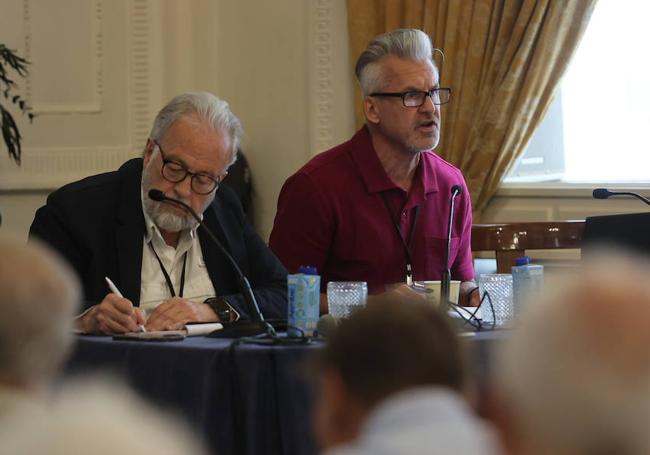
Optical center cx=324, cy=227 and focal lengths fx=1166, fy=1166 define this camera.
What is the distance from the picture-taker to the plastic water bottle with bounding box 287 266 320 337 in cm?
288

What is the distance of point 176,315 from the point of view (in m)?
3.01

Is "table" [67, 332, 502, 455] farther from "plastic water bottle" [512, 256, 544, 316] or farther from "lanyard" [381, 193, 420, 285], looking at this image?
"lanyard" [381, 193, 420, 285]

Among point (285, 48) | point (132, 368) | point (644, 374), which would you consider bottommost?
point (132, 368)

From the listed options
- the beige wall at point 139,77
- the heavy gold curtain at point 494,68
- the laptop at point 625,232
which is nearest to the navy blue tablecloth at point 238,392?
the laptop at point 625,232

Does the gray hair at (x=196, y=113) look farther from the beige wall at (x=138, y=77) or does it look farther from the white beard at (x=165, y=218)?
the beige wall at (x=138, y=77)

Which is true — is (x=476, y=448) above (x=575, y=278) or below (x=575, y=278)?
below

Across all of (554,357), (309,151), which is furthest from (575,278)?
(309,151)

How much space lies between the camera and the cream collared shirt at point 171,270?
3.33 metres

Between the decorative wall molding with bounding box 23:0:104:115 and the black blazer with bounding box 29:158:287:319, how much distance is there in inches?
123

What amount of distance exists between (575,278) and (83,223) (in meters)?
2.45

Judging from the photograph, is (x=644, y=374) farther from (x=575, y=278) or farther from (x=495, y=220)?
(x=495, y=220)

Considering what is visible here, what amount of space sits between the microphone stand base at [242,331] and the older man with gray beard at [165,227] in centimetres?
27

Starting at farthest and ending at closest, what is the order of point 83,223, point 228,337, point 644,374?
1. point 83,223
2. point 228,337
3. point 644,374

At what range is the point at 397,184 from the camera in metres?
4.04
